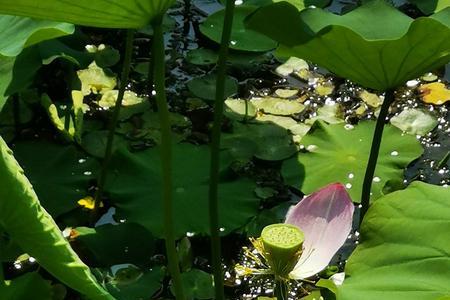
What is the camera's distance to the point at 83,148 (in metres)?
1.96

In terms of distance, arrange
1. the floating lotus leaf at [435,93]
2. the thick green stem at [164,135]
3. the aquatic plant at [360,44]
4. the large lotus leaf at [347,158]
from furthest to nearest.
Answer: the floating lotus leaf at [435,93] < the large lotus leaf at [347,158] < the aquatic plant at [360,44] < the thick green stem at [164,135]

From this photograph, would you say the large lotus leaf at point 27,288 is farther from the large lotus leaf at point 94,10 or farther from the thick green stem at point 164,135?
the large lotus leaf at point 94,10

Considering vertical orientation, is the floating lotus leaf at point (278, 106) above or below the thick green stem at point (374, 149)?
below

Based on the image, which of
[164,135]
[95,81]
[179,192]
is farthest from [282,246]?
[95,81]

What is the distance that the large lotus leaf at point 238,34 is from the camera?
2240mm

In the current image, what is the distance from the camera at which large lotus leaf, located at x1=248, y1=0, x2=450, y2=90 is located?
132cm

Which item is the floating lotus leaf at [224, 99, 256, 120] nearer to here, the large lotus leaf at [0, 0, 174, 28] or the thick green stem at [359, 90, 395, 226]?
the thick green stem at [359, 90, 395, 226]

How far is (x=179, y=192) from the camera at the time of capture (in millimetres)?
1752

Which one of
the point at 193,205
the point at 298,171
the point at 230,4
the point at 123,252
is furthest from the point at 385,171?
the point at 230,4

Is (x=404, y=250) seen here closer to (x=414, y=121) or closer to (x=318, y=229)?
(x=318, y=229)

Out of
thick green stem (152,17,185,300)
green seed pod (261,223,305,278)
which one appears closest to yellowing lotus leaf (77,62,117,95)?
thick green stem (152,17,185,300)

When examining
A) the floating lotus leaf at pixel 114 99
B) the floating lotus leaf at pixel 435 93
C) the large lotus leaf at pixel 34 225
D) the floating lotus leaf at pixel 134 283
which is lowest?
the floating lotus leaf at pixel 134 283

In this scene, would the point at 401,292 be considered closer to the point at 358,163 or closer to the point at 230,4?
the point at 230,4

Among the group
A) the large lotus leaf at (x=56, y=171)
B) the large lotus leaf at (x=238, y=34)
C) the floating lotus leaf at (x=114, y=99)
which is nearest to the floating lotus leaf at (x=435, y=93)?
the large lotus leaf at (x=238, y=34)
